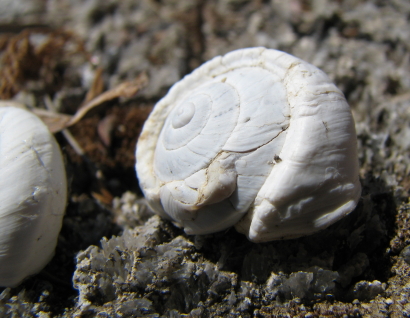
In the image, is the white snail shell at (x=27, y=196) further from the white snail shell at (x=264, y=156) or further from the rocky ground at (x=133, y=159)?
the white snail shell at (x=264, y=156)

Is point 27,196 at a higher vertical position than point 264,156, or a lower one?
higher

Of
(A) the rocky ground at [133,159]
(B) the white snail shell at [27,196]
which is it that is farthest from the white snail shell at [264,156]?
(B) the white snail shell at [27,196]

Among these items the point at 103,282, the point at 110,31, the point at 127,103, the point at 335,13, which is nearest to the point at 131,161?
the point at 127,103

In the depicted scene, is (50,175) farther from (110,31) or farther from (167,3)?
(167,3)

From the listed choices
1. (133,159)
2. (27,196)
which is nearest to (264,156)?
(27,196)

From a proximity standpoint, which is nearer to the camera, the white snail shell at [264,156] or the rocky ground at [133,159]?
the white snail shell at [264,156]

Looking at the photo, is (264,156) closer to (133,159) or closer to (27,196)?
(27,196)
